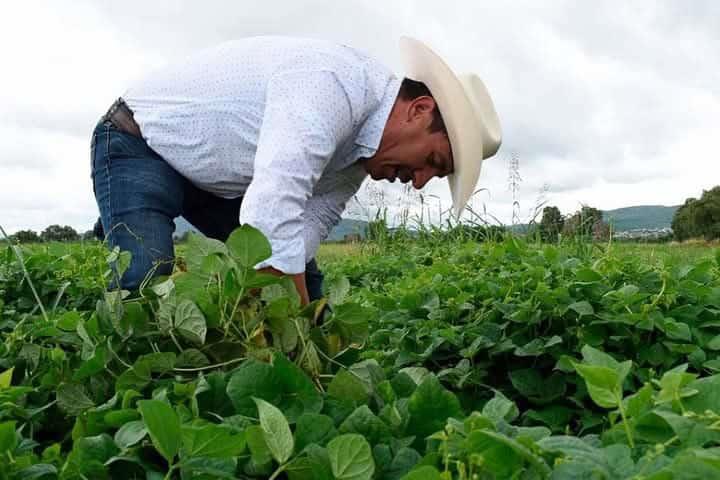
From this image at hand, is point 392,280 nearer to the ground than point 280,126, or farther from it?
nearer to the ground

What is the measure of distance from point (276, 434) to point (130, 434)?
0.59 ft

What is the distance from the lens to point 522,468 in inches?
28.2

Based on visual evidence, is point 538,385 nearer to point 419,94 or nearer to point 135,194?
point 419,94

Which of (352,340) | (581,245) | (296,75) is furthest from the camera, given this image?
(581,245)

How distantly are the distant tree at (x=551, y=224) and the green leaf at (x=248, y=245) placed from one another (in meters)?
5.58

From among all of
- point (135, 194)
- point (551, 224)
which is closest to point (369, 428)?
point (135, 194)

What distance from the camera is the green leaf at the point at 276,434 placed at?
0.82 metres

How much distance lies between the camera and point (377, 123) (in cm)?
270

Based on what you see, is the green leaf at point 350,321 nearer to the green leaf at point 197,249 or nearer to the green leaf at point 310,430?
the green leaf at point 197,249

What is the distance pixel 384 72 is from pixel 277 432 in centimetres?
208

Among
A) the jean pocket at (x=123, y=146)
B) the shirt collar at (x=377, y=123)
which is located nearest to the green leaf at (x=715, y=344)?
the shirt collar at (x=377, y=123)

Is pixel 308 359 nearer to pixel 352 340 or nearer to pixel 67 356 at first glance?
pixel 352 340

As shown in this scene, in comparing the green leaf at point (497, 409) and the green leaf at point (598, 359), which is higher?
the green leaf at point (598, 359)

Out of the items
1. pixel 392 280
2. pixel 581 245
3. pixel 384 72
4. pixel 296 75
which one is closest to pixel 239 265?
pixel 296 75
